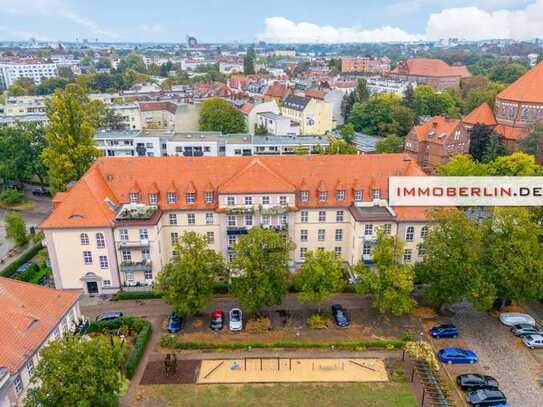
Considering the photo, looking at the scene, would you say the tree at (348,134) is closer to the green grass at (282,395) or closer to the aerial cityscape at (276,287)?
the aerial cityscape at (276,287)

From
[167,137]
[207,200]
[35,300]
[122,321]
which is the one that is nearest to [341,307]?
[207,200]

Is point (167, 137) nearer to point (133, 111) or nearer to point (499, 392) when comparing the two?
point (133, 111)

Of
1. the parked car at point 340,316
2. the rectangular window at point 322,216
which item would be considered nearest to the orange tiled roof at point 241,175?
the rectangular window at point 322,216

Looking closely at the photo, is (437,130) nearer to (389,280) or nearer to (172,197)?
(389,280)

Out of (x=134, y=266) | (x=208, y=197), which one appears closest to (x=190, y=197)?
(x=208, y=197)

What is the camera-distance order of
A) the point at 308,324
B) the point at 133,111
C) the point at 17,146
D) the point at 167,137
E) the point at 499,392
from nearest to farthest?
the point at 499,392
the point at 308,324
the point at 17,146
the point at 167,137
the point at 133,111

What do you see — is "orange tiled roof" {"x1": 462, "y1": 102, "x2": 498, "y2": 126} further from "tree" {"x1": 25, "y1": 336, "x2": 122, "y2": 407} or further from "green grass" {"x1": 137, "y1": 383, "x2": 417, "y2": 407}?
"tree" {"x1": 25, "y1": 336, "x2": 122, "y2": 407}
